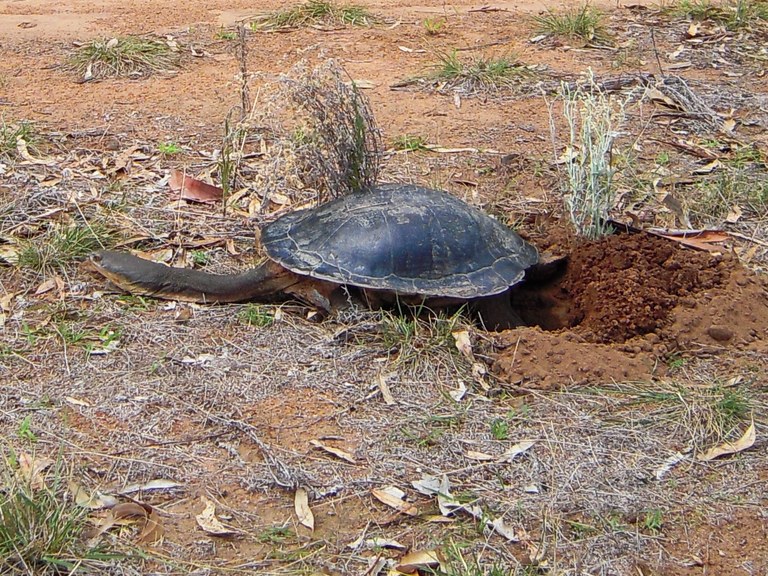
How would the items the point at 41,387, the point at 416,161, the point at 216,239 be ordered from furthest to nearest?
the point at 416,161 → the point at 216,239 → the point at 41,387

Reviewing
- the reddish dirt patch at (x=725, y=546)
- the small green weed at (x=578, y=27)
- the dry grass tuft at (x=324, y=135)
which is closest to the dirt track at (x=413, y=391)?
the reddish dirt patch at (x=725, y=546)

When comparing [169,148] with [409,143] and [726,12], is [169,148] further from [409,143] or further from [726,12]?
[726,12]

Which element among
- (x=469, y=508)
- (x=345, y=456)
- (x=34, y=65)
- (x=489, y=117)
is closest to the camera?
(x=469, y=508)

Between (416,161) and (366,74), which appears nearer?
(416,161)

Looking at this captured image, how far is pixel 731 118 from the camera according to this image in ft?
21.8

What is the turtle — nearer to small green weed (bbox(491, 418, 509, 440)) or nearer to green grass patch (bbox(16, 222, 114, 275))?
green grass patch (bbox(16, 222, 114, 275))

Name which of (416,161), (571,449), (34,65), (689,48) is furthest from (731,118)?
(34,65)

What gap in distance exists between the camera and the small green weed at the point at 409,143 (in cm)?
606

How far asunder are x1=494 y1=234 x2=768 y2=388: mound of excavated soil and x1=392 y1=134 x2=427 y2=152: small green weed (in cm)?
143

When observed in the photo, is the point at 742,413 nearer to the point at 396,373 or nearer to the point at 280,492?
the point at 396,373

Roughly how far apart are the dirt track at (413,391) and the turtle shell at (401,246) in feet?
0.73

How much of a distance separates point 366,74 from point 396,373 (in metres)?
3.64

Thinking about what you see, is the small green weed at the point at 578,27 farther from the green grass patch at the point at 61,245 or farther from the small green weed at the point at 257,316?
the small green weed at the point at 257,316

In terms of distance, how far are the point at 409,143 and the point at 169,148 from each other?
4.51 feet
